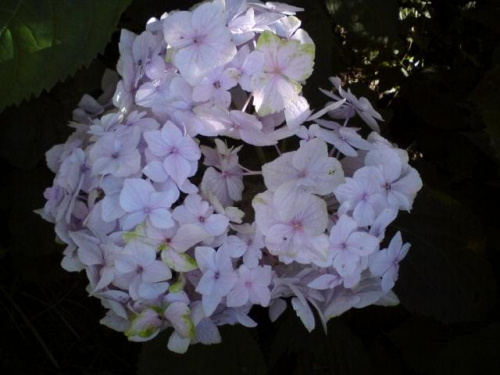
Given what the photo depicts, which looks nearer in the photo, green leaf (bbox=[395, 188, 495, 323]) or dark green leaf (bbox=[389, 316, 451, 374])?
green leaf (bbox=[395, 188, 495, 323])

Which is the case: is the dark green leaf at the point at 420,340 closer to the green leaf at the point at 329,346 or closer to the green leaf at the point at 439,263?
the green leaf at the point at 329,346

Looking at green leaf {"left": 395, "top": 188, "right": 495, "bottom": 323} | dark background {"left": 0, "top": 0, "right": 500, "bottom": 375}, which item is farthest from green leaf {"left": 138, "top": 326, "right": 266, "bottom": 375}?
green leaf {"left": 395, "top": 188, "right": 495, "bottom": 323}

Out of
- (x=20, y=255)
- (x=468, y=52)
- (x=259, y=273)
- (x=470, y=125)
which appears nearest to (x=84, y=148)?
(x=259, y=273)

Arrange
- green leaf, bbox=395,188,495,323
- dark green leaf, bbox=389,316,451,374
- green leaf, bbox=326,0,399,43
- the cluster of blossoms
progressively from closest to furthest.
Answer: the cluster of blossoms
green leaf, bbox=395,188,495,323
green leaf, bbox=326,0,399,43
dark green leaf, bbox=389,316,451,374

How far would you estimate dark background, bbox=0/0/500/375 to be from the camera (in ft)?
3.99

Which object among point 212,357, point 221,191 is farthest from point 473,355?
point 221,191

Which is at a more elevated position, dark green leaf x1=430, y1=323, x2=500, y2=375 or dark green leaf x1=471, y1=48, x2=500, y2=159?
dark green leaf x1=471, y1=48, x2=500, y2=159

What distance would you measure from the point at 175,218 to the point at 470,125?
3.26 ft

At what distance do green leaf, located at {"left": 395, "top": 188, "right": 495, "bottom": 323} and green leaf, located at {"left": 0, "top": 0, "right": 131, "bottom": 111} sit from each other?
65 cm

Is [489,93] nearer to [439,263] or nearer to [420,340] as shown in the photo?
[439,263]

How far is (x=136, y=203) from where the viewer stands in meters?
0.82

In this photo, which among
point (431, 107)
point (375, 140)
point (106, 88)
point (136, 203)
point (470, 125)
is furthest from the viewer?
point (431, 107)

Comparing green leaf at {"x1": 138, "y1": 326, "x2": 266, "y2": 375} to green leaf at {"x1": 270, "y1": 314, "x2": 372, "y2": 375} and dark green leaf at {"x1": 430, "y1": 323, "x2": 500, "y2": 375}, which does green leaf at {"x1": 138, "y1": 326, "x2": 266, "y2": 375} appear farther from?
dark green leaf at {"x1": 430, "y1": 323, "x2": 500, "y2": 375}

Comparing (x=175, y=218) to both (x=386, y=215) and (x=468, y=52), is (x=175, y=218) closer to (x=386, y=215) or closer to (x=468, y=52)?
(x=386, y=215)
